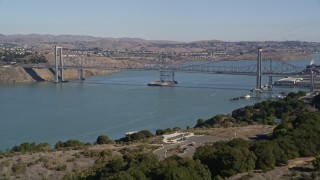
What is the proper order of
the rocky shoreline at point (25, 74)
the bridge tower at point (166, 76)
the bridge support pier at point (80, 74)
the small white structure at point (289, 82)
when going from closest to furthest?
the small white structure at point (289, 82)
the bridge tower at point (166, 76)
the rocky shoreline at point (25, 74)
the bridge support pier at point (80, 74)

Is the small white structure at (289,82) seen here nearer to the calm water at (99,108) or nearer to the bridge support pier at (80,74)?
the calm water at (99,108)

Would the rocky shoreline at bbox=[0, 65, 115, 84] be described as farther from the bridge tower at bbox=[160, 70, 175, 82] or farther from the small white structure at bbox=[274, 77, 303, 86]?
the small white structure at bbox=[274, 77, 303, 86]

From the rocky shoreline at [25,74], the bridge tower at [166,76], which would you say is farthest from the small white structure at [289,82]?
the rocky shoreline at [25,74]

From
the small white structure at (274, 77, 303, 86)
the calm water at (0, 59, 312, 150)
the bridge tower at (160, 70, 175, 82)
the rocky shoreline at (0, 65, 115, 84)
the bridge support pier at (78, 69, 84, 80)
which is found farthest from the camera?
the bridge support pier at (78, 69, 84, 80)

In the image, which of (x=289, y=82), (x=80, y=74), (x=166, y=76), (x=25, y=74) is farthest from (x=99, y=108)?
(x=80, y=74)

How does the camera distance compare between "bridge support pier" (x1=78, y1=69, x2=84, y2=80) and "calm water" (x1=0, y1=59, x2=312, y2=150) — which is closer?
"calm water" (x1=0, y1=59, x2=312, y2=150)

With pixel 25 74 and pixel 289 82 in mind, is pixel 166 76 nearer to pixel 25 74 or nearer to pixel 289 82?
pixel 289 82

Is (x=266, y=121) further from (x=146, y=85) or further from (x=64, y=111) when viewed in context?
(x=146, y=85)

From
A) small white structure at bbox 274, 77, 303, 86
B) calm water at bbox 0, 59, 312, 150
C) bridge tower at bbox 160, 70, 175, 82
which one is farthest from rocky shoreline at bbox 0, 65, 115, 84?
small white structure at bbox 274, 77, 303, 86

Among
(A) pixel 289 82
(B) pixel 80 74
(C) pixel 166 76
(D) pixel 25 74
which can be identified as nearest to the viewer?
(A) pixel 289 82

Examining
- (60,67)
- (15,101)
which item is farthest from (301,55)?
(15,101)
